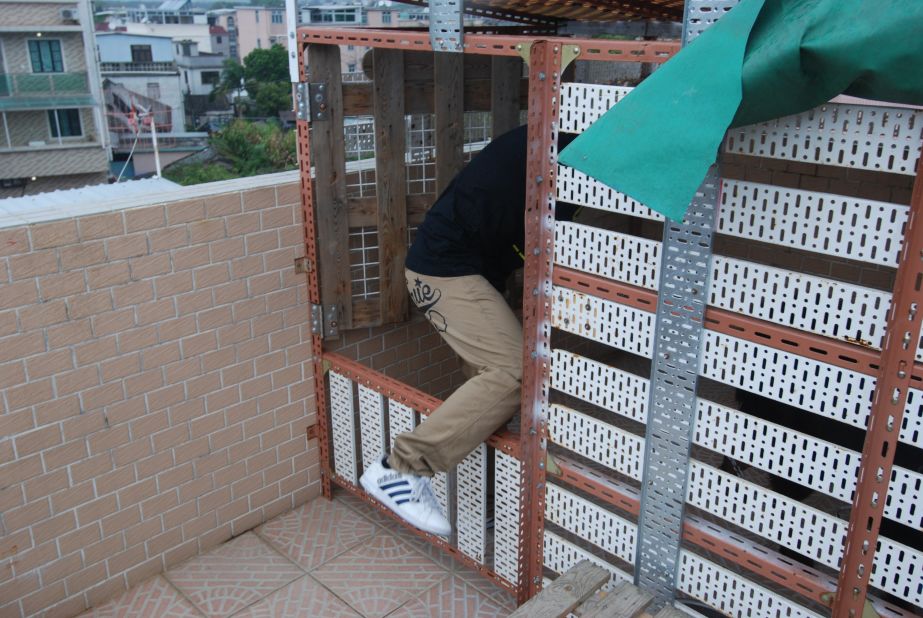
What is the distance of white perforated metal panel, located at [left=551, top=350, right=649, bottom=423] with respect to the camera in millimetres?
2791

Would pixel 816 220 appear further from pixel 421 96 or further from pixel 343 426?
pixel 343 426

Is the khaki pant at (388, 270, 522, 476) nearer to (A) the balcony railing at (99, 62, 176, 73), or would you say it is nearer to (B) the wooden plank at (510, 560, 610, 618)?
(B) the wooden plank at (510, 560, 610, 618)

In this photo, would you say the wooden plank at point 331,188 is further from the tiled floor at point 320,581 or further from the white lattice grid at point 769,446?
the white lattice grid at point 769,446

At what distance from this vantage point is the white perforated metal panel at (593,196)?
2.61m

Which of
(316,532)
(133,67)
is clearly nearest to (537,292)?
(316,532)

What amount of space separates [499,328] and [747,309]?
4.09 ft

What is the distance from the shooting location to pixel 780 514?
8.23 ft

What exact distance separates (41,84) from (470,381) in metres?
45.7

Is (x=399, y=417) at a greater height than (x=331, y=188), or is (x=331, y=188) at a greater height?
(x=331, y=188)

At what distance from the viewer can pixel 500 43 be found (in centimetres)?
289

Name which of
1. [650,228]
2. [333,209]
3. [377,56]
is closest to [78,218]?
[333,209]

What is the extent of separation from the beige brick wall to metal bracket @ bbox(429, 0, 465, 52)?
1.20m

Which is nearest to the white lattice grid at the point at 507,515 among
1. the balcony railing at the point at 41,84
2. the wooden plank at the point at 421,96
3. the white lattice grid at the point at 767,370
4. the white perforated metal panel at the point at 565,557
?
the white perforated metal panel at the point at 565,557

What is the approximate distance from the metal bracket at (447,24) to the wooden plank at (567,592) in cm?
203
